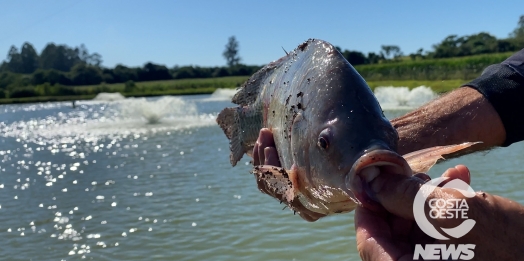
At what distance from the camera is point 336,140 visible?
2.16 m

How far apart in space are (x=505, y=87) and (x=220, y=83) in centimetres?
9580

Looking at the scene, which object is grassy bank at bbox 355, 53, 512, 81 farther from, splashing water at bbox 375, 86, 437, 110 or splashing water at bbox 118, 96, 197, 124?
splashing water at bbox 118, 96, 197, 124

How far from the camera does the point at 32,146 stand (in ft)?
85.7

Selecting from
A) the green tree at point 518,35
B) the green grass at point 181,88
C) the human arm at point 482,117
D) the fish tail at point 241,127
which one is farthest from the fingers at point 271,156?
the green grass at point 181,88

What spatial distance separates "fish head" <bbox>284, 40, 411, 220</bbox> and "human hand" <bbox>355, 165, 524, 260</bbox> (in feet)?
0.23

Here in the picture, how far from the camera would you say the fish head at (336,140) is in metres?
1.88

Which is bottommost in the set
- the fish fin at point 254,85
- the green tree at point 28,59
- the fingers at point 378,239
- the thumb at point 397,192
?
the fingers at point 378,239

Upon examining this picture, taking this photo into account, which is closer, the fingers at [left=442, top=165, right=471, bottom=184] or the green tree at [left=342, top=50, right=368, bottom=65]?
the fingers at [left=442, top=165, right=471, bottom=184]

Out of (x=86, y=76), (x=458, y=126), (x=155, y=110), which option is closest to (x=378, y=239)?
(x=458, y=126)

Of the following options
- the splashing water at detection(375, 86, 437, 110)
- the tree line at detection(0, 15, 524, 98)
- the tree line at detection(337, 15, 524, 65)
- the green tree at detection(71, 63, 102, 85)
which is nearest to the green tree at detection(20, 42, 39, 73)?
the tree line at detection(0, 15, 524, 98)

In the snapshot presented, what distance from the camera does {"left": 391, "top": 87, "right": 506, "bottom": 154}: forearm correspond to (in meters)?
3.05

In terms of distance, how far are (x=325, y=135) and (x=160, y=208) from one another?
10316 mm

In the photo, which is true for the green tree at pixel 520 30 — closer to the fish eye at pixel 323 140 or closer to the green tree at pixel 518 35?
the green tree at pixel 518 35

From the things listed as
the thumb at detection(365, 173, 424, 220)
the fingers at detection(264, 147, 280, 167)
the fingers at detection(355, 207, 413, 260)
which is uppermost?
the thumb at detection(365, 173, 424, 220)
